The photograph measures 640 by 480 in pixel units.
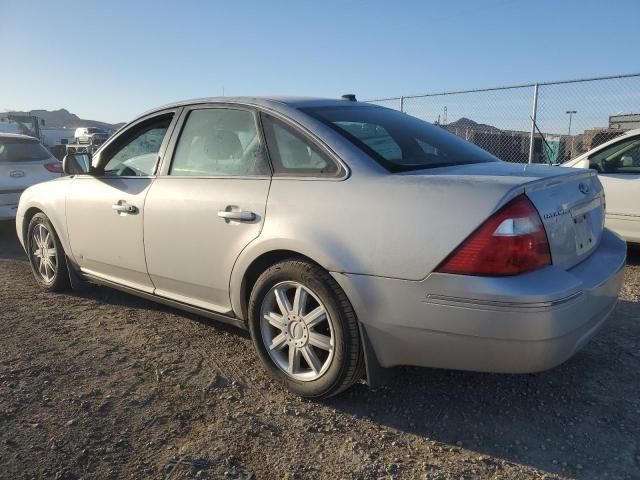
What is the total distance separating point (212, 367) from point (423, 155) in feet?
5.68

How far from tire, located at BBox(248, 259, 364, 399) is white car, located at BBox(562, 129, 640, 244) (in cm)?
382

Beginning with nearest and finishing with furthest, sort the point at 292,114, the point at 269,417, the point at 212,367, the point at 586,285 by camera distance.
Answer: the point at 586,285, the point at 269,417, the point at 292,114, the point at 212,367

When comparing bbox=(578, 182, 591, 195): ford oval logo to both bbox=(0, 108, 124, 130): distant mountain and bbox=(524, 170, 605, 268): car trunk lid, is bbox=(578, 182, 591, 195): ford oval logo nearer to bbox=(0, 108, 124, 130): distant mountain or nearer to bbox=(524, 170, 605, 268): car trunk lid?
bbox=(524, 170, 605, 268): car trunk lid

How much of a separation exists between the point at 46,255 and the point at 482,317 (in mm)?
3929

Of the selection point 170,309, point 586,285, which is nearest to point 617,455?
point 586,285

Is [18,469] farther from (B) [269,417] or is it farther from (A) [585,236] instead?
(A) [585,236]

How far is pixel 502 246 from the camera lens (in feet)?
7.22

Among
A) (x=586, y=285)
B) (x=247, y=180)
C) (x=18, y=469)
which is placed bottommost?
(x=18, y=469)

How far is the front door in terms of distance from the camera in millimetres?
3629

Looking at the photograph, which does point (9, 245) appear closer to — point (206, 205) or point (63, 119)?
point (206, 205)

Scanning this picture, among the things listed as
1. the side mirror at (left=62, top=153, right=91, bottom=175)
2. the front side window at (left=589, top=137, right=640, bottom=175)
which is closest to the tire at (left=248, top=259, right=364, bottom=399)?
the side mirror at (left=62, top=153, right=91, bottom=175)

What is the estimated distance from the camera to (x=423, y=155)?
3016mm

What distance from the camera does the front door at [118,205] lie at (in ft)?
11.9

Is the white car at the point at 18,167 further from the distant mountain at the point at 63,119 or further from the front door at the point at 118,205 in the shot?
the distant mountain at the point at 63,119
